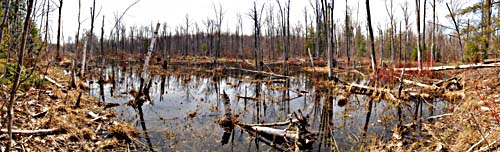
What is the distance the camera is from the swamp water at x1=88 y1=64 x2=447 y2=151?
6.81 meters

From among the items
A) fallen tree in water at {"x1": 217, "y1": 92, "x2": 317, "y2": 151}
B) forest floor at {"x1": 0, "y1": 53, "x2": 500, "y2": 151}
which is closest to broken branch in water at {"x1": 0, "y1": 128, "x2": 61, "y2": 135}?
forest floor at {"x1": 0, "y1": 53, "x2": 500, "y2": 151}

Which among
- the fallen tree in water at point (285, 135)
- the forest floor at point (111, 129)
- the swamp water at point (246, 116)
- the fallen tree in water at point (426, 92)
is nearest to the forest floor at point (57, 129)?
the forest floor at point (111, 129)

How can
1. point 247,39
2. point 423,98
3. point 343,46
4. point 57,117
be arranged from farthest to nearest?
1. point 247,39
2. point 343,46
3. point 423,98
4. point 57,117

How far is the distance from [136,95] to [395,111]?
8.47 metres

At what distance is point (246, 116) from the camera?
9.48 m

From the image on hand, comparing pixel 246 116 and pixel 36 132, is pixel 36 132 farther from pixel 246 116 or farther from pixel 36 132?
pixel 246 116

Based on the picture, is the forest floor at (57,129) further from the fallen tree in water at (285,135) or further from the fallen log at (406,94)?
the fallen log at (406,94)

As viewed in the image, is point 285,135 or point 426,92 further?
point 426,92

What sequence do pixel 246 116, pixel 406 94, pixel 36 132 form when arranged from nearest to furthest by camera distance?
pixel 36 132 → pixel 246 116 → pixel 406 94

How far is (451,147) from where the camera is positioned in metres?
5.13

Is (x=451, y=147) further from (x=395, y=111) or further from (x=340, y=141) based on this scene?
(x=395, y=111)

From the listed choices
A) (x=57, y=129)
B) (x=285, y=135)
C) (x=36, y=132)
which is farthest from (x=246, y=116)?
(x=36, y=132)

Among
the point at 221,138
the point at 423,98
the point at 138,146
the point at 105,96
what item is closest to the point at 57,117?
the point at 138,146

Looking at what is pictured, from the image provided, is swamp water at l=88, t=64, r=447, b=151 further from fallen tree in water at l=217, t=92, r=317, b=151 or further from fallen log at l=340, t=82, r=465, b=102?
fallen log at l=340, t=82, r=465, b=102
